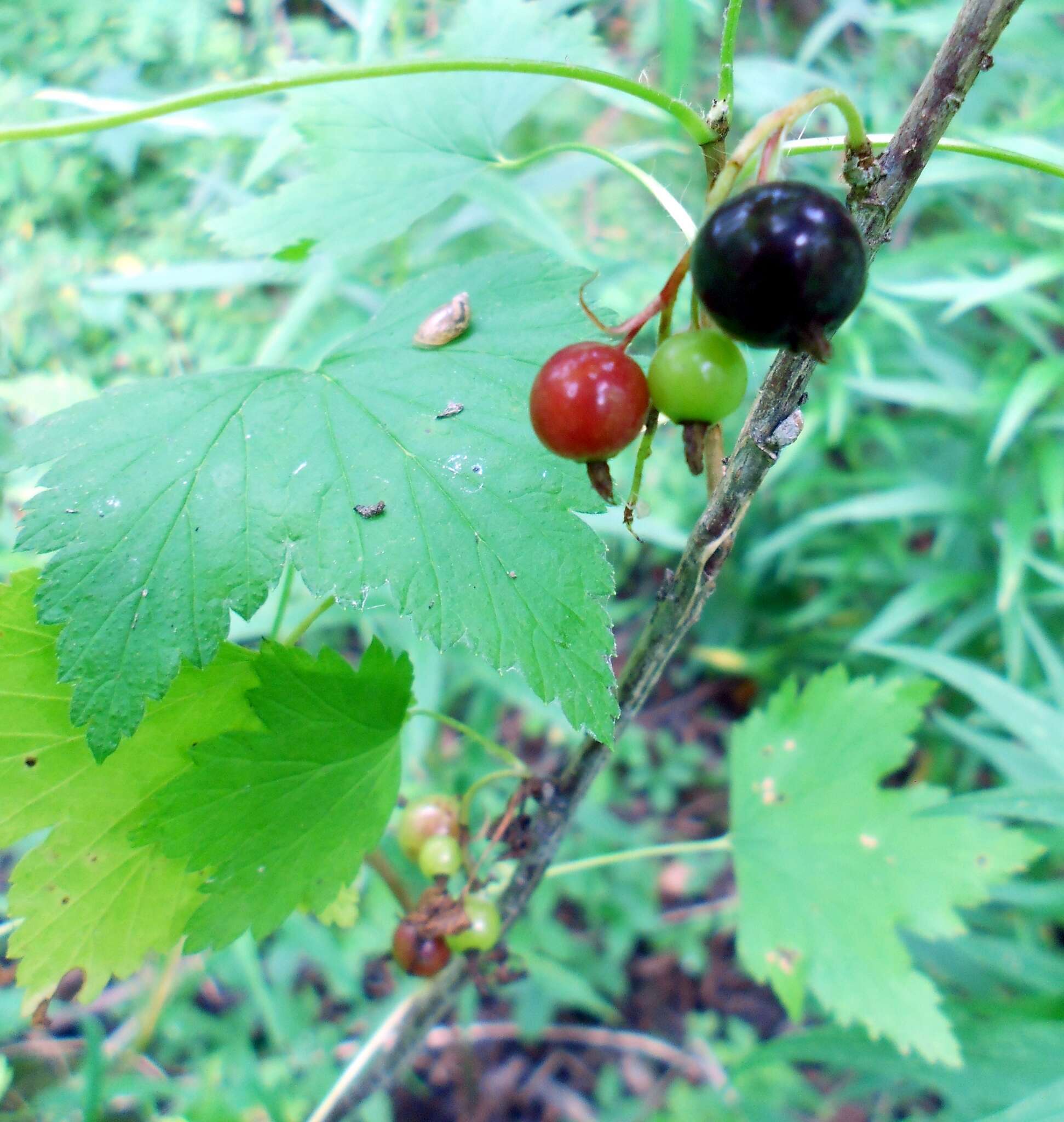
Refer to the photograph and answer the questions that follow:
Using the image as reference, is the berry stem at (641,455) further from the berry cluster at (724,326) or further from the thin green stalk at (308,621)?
the thin green stalk at (308,621)

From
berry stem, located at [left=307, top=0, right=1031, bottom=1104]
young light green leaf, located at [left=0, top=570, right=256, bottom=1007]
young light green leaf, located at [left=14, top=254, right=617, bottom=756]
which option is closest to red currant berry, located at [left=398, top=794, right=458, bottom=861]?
berry stem, located at [left=307, top=0, right=1031, bottom=1104]

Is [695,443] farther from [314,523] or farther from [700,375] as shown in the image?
[314,523]

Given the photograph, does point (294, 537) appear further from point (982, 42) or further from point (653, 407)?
point (982, 42)

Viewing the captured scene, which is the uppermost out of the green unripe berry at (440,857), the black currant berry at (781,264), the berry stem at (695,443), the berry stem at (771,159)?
the berry stem at (771,159)

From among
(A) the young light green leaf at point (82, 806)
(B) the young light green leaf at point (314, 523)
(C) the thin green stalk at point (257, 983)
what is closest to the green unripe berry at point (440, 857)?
(A) the young light green leaf at point (82, 806)

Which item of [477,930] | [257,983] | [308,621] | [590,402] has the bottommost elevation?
[257,983]

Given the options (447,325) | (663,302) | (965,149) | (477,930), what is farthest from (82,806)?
(965,149)
